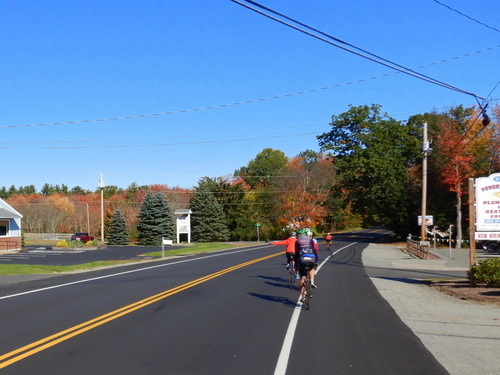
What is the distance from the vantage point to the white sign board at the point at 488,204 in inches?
606

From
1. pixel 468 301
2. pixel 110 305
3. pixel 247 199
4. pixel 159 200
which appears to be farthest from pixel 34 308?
pixel 247 199

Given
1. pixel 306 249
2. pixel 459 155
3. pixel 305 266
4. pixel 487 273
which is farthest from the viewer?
pixel 459 155

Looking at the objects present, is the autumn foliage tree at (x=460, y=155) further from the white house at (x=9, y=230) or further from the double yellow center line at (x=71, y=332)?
the white house at (x=9, y=230)

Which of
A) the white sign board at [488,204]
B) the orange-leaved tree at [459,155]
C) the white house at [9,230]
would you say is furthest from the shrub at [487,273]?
the white house at [9,230]

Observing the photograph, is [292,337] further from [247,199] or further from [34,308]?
[247,199]

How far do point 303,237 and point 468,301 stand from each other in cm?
493

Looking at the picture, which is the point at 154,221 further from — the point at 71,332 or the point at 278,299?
the point at 71,332

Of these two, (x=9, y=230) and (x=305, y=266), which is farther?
(x=9, y=230)

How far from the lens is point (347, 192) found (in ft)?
213

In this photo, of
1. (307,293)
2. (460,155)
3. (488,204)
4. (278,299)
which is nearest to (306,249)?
(307,293)

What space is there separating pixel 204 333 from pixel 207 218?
6211cm

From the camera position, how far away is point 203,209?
71.2 metres

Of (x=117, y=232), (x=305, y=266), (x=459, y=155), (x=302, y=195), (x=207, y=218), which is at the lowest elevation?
(x=117, y=232)

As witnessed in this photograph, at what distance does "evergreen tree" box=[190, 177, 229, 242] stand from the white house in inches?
1042
